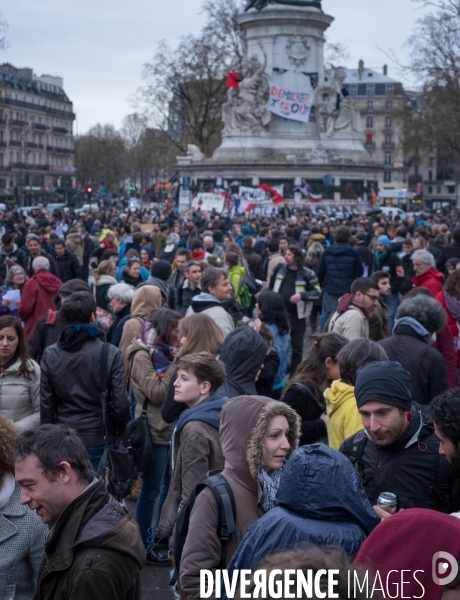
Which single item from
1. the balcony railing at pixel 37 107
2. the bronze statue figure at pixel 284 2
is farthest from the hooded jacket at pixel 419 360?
the balcony railing at pixel 37 107

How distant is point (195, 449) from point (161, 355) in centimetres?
172

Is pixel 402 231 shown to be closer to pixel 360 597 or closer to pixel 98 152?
pixel 360 597

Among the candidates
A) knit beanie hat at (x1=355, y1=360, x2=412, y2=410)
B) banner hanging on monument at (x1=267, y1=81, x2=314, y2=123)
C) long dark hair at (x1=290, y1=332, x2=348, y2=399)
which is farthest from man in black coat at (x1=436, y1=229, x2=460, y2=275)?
banner hanging on monument at (x1=267, y1=81, x2=314, y2=123)

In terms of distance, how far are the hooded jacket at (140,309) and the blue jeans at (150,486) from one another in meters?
1.41

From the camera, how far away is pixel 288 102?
37562 mm

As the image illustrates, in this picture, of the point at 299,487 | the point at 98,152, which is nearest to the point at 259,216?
the point at 299,487

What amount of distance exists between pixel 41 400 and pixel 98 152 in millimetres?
97909

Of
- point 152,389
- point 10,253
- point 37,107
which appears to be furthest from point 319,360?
point 37,107

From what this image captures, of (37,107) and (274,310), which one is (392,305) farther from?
(37,107)

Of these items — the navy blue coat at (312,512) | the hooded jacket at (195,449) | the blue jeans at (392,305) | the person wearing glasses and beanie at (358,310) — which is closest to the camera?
the navy blue coat at (312,512)

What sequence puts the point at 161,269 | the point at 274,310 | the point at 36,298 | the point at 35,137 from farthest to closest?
the point at 35,137 → the point at 161,269 → the point at 36,298 → the point at 274,310

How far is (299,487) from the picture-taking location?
2926mm

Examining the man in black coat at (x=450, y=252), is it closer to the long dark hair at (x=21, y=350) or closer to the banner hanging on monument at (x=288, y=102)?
the long dark hair at (x=21, y=350)

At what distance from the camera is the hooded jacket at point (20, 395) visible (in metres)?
5.68
